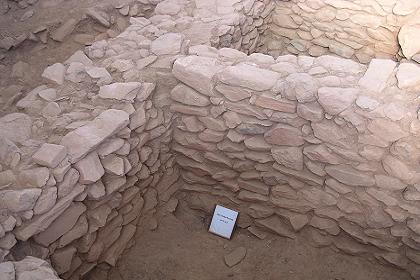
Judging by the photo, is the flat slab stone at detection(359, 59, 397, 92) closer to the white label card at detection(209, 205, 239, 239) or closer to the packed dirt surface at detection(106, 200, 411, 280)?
the packed dirt surface at detection(106, 200, 411, 280)

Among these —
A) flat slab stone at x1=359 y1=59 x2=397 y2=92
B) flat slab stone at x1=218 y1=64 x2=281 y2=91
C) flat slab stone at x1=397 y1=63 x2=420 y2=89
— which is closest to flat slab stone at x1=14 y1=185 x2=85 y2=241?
flat slab stone at x1=218 y1=64 x2=281 y2=91

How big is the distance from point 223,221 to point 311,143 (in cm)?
107

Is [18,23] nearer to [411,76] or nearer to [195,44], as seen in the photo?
[195,44]

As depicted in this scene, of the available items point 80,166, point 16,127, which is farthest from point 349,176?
point 16,127

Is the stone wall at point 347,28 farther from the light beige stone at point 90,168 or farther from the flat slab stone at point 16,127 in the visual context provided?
the flat slab stone at point 16,127

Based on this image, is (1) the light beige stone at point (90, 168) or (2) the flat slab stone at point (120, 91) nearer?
(1) the light beige stone at point (90, 168)

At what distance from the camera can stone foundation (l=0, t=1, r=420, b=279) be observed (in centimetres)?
268

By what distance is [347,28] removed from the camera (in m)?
4.57

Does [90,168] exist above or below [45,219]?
above

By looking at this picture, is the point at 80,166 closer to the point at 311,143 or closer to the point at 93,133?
the point at 93,133

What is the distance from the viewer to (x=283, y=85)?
3.00 meters

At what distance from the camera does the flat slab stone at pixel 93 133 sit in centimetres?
266

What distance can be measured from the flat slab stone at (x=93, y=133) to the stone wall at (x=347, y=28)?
256 centimetres

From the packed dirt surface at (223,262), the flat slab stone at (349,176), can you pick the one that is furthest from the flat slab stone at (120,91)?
the flat slab stone at (349,176)
